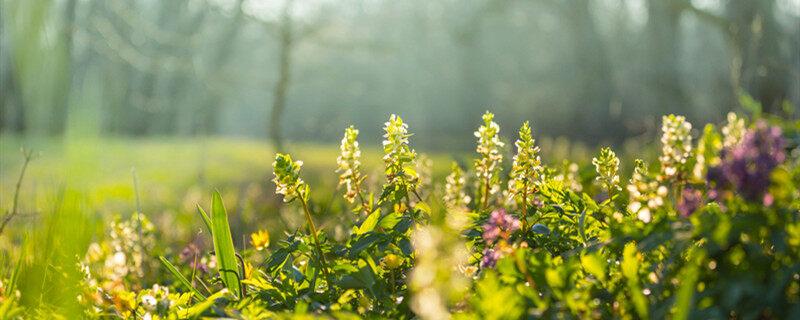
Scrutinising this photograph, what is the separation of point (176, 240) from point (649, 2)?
673 inches

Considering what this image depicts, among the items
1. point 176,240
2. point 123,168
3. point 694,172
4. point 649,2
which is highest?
point 649,2

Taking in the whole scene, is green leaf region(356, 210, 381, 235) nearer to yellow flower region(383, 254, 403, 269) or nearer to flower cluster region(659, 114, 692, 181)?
yellow flower region(383, 254, 403, 269)

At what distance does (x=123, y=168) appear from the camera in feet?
48.6

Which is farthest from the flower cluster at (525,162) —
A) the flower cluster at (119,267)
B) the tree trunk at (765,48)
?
the tree trunk at (765,48)

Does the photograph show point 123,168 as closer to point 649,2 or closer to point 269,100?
point 649,2

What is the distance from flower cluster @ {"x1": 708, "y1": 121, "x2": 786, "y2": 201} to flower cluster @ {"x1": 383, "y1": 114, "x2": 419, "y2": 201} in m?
0.72

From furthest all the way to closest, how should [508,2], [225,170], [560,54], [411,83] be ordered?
[411,83], [560,54], [508,2], [225,170]

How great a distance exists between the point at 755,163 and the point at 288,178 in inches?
33.6

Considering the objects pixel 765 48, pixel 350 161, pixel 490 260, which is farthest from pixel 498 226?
pixel 765 48

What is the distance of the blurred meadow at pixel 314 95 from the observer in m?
2.69

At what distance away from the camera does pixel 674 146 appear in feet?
5.39

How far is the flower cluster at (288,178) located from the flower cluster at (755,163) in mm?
793

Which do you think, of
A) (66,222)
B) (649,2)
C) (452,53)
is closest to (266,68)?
(452,53)

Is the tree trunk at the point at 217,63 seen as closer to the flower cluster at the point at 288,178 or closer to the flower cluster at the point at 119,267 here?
the flower cluster at the point at 119,267
